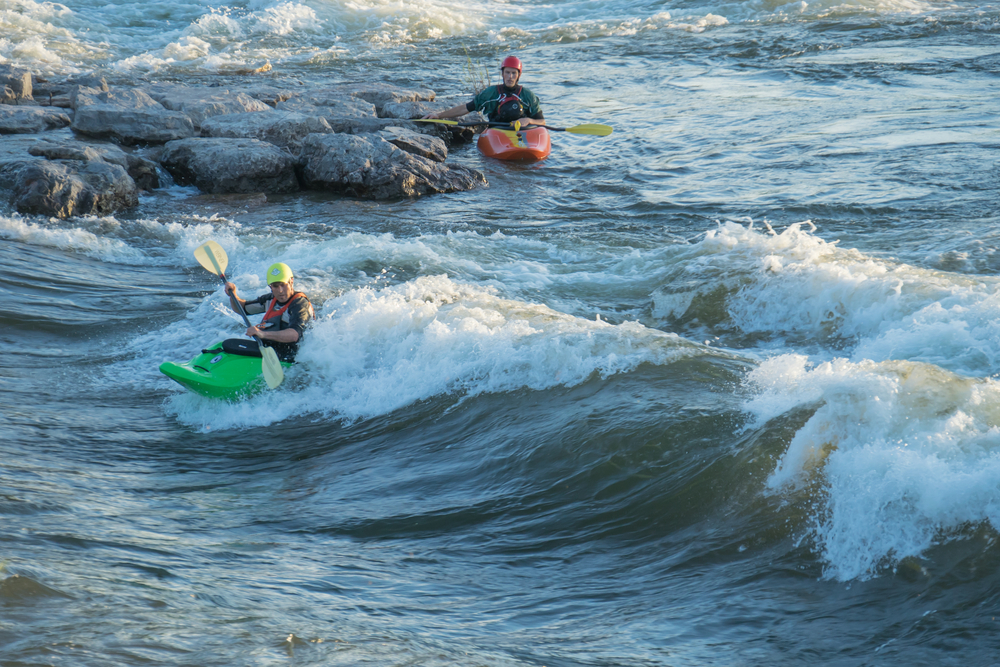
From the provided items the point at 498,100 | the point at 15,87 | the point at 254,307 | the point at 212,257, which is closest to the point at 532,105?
the point at 498,100

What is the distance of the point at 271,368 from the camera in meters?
5.44

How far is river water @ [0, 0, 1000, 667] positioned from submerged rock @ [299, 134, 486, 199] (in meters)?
0.32

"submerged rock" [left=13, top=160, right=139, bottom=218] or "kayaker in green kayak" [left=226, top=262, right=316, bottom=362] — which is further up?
"submerged rock" [left=13, top=160, right=139, bottom=218]

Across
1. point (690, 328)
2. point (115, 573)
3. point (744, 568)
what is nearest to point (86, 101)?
point (690, 328)

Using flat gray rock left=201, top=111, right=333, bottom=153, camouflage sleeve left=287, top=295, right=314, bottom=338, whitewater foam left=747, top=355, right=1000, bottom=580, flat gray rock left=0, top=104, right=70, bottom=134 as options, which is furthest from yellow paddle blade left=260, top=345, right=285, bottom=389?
flat gray rock left=0, top=104, right=70, bottom=134

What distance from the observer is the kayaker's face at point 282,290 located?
5816mm

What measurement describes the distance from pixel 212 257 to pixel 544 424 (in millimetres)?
3201

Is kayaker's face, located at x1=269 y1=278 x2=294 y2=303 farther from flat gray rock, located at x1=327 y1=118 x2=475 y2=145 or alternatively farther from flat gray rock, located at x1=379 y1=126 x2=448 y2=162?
flat gray rock, located at x1=327 y1=118 x2=475 y2=145

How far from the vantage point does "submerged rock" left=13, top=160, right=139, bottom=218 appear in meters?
8.77

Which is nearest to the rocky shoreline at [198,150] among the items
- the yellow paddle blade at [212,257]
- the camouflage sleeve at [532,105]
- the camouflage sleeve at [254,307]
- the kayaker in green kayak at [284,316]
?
the camouflage sleeve at [532,105]

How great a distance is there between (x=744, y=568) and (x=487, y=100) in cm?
993

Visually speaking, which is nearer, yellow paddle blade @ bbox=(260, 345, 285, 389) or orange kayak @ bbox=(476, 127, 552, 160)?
yellow paddle blade @ bbox=(260, 345, 285, 389)

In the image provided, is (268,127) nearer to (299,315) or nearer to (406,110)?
(406,110)

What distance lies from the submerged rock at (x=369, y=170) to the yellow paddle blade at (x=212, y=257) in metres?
3.77
